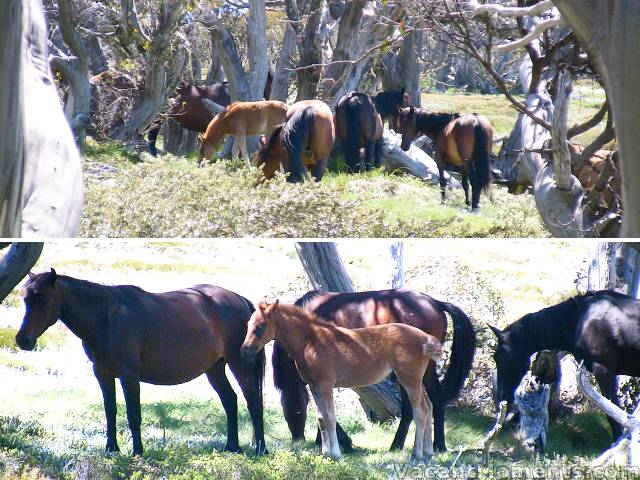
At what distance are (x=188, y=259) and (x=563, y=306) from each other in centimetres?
226

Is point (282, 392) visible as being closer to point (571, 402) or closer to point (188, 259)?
point (188, 259)

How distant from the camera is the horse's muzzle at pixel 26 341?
507 centimetres

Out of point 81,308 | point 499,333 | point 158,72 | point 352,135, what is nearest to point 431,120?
point 352,135

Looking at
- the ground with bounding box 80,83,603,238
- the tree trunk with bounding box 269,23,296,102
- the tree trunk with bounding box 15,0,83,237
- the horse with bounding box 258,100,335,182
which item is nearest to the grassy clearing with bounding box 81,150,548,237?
the ground with bounding box 80,83,603,238

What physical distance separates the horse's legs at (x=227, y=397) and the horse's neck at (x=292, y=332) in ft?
1.30

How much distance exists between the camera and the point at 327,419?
5258 millimetres

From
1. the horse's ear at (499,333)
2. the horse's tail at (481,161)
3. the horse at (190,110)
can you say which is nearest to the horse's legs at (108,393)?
the horse's ear at (499,333)

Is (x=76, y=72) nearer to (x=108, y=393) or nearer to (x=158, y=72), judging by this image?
(x=158, y=72)

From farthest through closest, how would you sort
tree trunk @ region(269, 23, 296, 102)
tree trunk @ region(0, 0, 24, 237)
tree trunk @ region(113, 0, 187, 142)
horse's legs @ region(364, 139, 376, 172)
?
1. tree trunk @ region(269, 23, 296, 102)
2. tree trunk @ region(113, 0, 187, 142)
3. horse's legs @ region(364, 139, 376, 172)
4. tree trunk @ region(0, 0, 24, 237)

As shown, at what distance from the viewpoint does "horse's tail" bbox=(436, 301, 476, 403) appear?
17.6 ft

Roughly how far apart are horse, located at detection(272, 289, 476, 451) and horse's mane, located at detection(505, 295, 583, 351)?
1.13ft

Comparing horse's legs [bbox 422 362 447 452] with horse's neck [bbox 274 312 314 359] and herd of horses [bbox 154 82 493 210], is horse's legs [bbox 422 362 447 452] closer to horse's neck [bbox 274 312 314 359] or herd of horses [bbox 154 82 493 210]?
horse's neck [bbox 274 312 314 359]

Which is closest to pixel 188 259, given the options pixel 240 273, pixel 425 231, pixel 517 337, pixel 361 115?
pixel 240 273

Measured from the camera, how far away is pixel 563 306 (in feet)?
17.4
